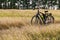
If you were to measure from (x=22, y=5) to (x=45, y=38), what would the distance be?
73.3 meters

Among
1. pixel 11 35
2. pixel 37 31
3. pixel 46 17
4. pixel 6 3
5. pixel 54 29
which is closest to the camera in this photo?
pixel 11 35

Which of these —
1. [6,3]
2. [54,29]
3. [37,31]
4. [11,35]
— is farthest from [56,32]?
[6,3]

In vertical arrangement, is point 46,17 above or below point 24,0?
above

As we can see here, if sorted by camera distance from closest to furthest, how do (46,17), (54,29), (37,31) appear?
1. (37,31)
2. (54,29)
3. (46,17)

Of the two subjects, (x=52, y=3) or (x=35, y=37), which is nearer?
(x=35, y=37)

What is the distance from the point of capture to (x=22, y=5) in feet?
267

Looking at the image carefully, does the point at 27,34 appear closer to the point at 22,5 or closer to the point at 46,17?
the point at 46,17

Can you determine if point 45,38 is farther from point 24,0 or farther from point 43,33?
point 24,0

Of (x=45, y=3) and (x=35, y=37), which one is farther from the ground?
(x=35, y=37)

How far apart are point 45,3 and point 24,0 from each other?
21.6ft

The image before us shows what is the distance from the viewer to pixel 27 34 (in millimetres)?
8336

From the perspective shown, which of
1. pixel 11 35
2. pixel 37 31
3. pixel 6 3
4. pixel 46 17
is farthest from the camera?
pixel 6 3

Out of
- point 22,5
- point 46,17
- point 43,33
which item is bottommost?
point 22,5

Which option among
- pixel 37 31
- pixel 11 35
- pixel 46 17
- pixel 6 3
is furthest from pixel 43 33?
pixel 6 3
